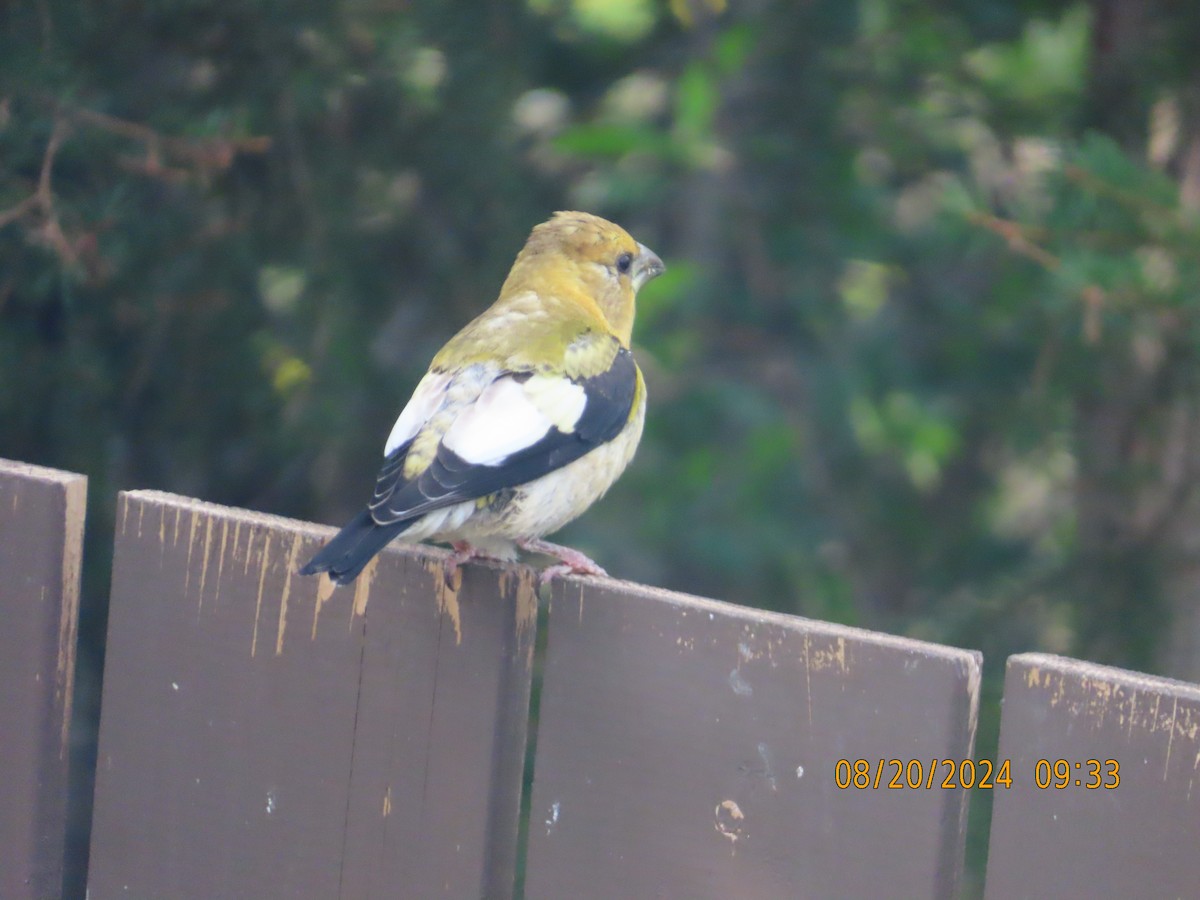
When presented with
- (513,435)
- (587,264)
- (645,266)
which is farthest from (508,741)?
(645,266)

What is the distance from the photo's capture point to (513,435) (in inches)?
100

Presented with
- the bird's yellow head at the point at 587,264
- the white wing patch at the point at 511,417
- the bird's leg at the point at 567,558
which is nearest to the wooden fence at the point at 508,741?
the bird's leg at the point at 567,558

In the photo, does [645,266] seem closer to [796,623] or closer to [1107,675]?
[796,623]

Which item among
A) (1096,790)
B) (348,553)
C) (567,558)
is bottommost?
(1096,790)

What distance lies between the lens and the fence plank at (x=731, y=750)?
1521 millimetres

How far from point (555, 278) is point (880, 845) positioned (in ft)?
7.11

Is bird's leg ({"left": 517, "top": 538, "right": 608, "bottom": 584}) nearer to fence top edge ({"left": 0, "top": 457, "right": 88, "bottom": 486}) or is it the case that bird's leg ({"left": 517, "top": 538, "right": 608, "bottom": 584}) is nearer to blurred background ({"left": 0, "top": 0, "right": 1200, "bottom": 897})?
fence top edge ({"left": 0, "top": 457, "right": 88, "bottom": 486})

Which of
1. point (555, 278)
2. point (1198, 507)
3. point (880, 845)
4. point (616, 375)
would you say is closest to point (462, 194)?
point (555, 278)

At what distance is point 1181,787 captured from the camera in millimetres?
1408

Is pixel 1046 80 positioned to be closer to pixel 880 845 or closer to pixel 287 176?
pixel 287 176

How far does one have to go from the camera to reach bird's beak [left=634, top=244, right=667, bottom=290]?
12.1 ft

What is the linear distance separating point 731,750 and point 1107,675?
1.43 ft
